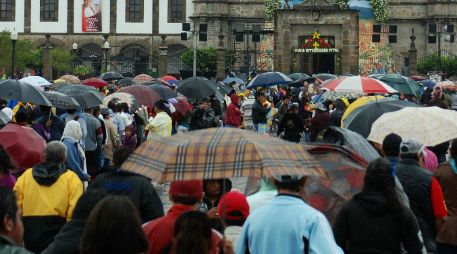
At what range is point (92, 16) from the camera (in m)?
71.1

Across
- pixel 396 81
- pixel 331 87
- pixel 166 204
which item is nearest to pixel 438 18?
pixel 396 81

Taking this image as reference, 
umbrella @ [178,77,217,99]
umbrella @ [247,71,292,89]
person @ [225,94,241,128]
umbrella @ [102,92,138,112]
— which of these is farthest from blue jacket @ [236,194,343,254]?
umbrella @ [247,71,292,89]

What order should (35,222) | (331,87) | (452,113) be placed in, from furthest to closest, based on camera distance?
(331,87)
(452,113)
(35,222)

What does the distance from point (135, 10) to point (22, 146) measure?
60.3 meters

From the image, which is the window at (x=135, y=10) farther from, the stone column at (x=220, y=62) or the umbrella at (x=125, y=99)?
the umbrella at (x=125, y=99)

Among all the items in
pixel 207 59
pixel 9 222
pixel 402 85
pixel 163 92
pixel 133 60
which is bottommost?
pixel 9 222

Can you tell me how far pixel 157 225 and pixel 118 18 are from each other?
213 feet

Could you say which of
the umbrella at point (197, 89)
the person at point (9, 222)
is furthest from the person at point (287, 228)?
the umbrella at point (197, 89)

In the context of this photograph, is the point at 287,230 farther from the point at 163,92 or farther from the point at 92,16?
the point at 92,16

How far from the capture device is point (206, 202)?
32.8ft

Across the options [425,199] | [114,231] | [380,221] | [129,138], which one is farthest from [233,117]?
[114,231]

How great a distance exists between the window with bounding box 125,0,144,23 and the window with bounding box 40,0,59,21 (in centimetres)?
434

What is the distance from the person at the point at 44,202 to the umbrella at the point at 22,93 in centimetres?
737

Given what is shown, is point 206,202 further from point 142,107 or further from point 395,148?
point 142,107
